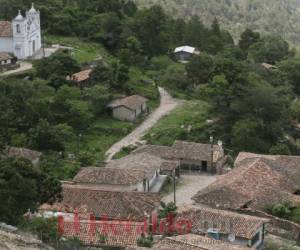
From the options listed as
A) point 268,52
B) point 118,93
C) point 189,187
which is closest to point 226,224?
point 189,187

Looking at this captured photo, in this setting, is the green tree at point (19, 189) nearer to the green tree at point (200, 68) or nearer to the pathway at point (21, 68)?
the pathway at point (21, 68)

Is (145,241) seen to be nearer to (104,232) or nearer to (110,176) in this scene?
(104,232)

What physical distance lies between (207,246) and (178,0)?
97.8 meters

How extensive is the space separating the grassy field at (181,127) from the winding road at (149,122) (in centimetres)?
54

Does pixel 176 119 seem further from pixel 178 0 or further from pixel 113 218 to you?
pixel 178 0

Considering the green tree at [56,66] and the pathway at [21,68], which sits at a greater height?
the green tree at [56,66]

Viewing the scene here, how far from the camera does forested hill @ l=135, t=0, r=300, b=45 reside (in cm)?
11509

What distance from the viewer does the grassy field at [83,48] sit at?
53.6 metres

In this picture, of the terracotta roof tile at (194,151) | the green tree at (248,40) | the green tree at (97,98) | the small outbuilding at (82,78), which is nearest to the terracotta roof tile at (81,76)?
the small outbuilding at (82,78)

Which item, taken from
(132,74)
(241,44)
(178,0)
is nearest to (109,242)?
(132,74)

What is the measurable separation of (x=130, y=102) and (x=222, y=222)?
19512mm

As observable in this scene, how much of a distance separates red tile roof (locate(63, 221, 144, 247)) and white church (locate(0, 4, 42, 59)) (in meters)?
26.9

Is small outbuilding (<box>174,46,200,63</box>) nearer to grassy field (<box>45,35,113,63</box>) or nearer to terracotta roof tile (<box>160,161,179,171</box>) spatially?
grassy field (<box>45,35,113,63</box>)

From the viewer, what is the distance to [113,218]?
29578 mm
